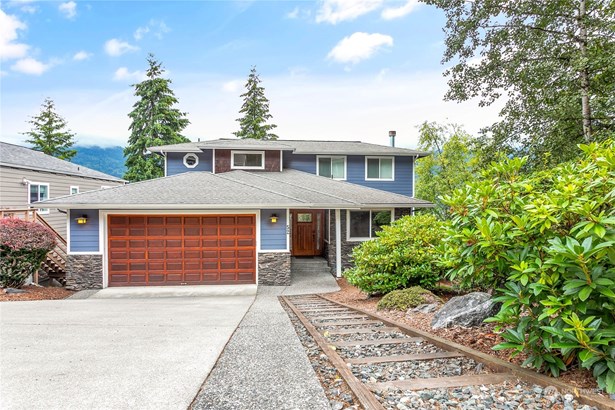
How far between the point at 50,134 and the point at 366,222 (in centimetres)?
3134

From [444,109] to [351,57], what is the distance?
734 centimetres

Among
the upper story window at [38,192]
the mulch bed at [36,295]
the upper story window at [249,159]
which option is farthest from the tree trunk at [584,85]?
the upper story window at [38,192]

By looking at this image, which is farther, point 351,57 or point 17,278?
point 351,57

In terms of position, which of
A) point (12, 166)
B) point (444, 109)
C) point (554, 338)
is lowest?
point (554, 338)

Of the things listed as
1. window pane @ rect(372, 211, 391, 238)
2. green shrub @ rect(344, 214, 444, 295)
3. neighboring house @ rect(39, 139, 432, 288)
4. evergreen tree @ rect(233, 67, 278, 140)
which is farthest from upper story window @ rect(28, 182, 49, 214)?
evergreen tree @ rect(233, 67, 278, 140)

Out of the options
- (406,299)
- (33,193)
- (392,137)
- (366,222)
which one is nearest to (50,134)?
(33,193)

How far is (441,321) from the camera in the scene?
14.6 feet

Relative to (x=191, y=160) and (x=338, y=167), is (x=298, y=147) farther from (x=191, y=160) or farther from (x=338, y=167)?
(x=191, y=160)

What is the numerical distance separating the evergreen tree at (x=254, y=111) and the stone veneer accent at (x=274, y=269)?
2085 cm

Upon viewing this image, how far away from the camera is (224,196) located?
964cm

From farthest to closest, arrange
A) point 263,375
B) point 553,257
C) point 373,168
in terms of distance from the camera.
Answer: point 373,168, point 263,375, point 553,257

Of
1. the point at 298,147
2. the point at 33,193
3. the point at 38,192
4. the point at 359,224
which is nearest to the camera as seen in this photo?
the point at 359,224

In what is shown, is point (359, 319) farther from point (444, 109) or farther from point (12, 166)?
point (444, 109)

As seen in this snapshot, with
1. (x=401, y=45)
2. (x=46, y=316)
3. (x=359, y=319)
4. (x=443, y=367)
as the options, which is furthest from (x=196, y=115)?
(x=443, y=367)
